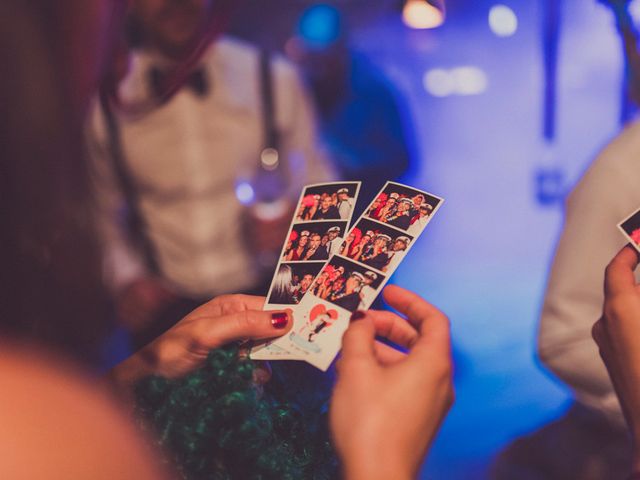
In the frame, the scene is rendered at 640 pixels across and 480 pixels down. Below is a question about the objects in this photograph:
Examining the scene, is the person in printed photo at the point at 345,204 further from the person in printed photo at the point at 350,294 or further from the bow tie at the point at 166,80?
the bow tie at the point at 166,80

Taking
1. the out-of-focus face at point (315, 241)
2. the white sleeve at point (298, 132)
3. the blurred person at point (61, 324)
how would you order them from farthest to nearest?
1. the white sleeve at point (298, 132)
2. the out-of-focus face at point (315, 241)
3. the blurred person at point (61, 324)

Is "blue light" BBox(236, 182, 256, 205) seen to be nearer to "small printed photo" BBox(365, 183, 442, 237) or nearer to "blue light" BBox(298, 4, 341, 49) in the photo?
"blue light" BBox(298, 4, 341, 49)

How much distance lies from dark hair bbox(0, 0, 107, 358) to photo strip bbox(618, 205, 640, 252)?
2.40ft

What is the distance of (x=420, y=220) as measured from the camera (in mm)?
829

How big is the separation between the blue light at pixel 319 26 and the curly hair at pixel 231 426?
1.25 m

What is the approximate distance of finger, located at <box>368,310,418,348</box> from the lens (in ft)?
2.42

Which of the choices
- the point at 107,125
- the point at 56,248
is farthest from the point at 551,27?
the point at 56,248

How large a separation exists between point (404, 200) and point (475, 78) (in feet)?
3.28

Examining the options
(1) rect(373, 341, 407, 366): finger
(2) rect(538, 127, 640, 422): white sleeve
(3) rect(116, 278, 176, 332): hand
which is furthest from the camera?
(3) rect(116, 278, 176, 332): hand

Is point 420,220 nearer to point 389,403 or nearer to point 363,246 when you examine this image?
point 363,246

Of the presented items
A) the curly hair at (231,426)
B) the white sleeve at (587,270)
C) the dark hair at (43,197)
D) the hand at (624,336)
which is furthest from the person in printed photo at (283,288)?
the white sleeve at (587,270)

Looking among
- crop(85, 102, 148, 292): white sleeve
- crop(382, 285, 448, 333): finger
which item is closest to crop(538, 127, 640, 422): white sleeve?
crop(382, 285, 448, 333): finger

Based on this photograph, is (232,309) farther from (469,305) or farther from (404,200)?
(469,305)

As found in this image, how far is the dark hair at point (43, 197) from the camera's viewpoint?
1.51ft
